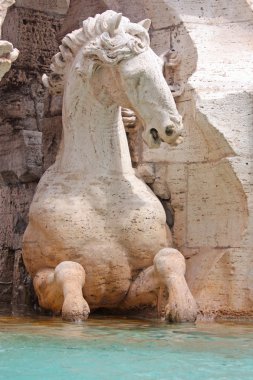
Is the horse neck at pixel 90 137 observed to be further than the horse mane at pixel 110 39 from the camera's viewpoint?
Yes

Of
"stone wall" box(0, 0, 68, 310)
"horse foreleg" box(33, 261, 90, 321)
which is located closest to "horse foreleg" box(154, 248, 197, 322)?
"horse foreleg" box(33, 261, 90, 321)

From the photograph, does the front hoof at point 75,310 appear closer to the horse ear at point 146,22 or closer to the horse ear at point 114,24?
the horse ear at point 114,24

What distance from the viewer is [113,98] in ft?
19.6

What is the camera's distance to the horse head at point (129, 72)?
5680mm

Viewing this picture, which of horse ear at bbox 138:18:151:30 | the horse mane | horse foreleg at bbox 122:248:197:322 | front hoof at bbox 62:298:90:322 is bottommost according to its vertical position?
front hoof at bbox 62:298:90:322

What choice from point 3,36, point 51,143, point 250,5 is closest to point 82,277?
point 51,143

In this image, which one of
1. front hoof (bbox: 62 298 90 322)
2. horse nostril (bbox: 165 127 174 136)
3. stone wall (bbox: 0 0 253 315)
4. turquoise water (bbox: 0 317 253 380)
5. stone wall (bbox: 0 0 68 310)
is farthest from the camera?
stone wall (bbox: 0 0 68 310)

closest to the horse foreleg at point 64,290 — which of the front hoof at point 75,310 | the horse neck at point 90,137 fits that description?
the front hoof at point 75,310

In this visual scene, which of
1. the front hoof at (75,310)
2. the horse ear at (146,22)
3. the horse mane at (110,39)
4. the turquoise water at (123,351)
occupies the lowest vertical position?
the turquoise water at (123,351)

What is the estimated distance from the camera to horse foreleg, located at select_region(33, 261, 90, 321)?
217 inches

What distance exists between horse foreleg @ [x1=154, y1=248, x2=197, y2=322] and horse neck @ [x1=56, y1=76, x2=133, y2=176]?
588mm

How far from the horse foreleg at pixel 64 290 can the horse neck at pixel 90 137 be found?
1.97 ft

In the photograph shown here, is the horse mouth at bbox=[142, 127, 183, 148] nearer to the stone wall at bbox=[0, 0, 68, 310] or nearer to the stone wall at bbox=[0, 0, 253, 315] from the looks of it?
the stone wall at bbox=[0, 0, 253, 315]

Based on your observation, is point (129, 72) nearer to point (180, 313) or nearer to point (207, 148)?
point (207, 148)
